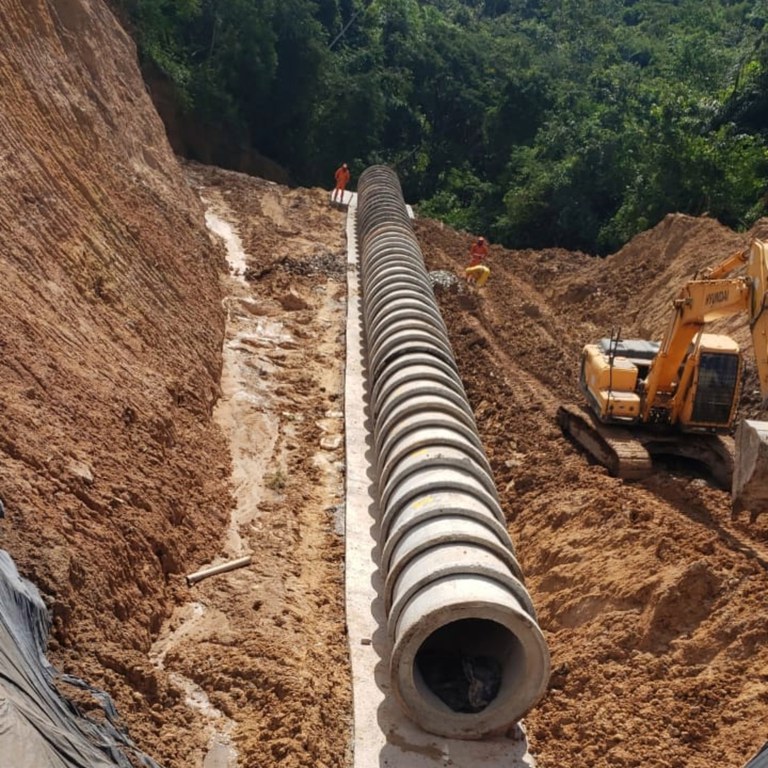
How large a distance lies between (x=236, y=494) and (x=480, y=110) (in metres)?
32.7

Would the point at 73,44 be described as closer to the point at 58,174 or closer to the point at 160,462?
the point at 58,174

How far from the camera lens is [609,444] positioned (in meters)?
13.5

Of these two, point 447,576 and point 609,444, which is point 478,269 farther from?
point 447,576

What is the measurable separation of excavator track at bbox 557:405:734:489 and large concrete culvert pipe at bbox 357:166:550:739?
88.9 inches

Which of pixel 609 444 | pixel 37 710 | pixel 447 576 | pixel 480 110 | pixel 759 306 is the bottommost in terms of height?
pixel 480 110

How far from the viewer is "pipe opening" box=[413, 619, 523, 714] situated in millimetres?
A: 9562

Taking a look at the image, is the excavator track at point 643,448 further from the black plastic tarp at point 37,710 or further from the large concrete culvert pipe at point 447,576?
the black plastic tarp at point 37,710

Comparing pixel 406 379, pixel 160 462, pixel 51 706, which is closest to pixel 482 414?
pixel 406 379

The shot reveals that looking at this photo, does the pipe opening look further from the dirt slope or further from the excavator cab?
the excavator cab

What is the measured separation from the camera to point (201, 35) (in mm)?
34969

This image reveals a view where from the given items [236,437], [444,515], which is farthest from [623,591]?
[236,437]

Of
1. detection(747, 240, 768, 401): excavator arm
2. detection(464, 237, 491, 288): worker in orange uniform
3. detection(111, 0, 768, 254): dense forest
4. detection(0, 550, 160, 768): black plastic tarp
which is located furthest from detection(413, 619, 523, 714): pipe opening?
detection(111, 0, 768, 254): dense forest

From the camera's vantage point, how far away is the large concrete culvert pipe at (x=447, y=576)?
9000 millimetres

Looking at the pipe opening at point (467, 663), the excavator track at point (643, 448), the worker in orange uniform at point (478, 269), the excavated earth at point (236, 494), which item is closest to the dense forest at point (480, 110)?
the worker in orange uniform at point (478, 269)
